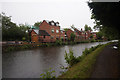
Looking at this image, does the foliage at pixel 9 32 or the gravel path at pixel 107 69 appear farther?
the foliage at pixel 9 32

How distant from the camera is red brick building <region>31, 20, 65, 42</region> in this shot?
30.2m

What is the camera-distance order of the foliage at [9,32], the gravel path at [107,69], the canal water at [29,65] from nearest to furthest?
1. the gravel path at [107,69]
2. the canal water at [29,65]
3. the foliage at [9,32]

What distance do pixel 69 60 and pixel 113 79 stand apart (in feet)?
11.5

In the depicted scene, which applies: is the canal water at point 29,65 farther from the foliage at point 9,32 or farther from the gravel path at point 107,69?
the foliage at point 9,32

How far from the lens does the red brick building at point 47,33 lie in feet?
98.9

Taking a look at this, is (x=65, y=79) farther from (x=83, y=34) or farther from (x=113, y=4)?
(x=83, y=34)

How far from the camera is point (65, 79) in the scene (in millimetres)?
4273

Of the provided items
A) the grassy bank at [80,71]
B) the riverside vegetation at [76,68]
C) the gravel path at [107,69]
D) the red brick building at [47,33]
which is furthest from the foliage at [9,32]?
the gravel path at [107,69]

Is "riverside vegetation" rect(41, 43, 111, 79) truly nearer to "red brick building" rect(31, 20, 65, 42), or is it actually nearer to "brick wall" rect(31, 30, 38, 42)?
"red brick building" rect(31, 20, 65, 42)

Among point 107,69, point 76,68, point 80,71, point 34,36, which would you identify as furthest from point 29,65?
point 34,36

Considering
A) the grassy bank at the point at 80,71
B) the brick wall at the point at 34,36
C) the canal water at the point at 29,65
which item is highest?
the brick wall at the point at 34,36

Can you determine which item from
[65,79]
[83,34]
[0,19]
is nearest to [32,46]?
[0,19]

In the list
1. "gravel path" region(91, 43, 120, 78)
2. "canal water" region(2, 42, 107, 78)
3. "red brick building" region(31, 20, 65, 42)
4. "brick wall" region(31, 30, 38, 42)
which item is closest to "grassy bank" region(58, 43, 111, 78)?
"gravel path" region(91, 43, 120, 78)

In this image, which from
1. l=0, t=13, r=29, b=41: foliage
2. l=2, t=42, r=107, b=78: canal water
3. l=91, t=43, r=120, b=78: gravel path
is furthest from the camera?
l=0, t=13, r=29, b=41: foliage
